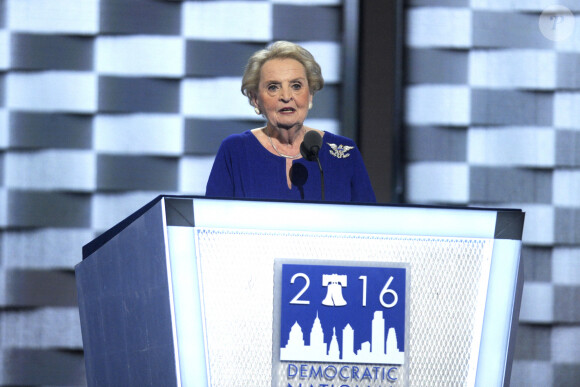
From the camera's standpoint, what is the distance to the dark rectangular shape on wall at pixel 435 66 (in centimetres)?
299

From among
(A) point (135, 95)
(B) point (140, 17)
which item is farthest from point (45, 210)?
(B) point (140, 17)

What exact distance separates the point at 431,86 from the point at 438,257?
1.86 meters

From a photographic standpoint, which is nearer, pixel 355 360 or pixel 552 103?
pixel 355 360

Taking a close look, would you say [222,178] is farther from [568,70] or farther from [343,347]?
[568,70]

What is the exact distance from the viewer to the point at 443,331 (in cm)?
122

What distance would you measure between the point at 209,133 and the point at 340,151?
121 centimetres

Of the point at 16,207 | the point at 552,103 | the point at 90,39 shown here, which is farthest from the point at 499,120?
the point at 16,207

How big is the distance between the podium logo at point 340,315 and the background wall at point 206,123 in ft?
5.89

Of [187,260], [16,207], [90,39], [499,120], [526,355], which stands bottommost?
[526,355]

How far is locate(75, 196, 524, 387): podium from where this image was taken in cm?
117

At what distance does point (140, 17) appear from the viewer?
2963 millimetres

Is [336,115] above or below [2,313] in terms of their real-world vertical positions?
above

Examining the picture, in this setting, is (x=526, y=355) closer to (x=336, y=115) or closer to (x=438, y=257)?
(x=336, y=115)

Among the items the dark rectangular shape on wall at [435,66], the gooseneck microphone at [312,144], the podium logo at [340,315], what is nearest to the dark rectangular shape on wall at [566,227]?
the dark rectangular shape on wall at [435,66]
